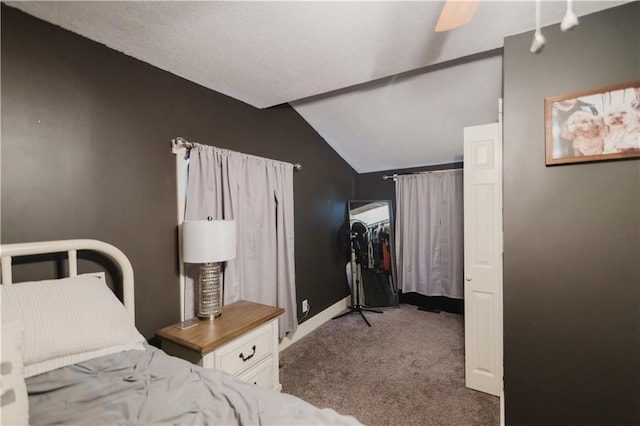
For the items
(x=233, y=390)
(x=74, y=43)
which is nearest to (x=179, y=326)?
(x=233, y=390)

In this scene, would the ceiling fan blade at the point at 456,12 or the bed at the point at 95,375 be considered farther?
the ceiling fan blade at the point at 456,12

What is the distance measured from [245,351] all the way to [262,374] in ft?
0.87

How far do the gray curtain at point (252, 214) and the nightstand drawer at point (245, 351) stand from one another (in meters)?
0.46

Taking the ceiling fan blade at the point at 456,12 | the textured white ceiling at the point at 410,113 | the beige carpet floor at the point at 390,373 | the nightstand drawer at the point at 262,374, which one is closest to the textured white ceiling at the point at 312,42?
the textured white ceiling at the point at 410,113

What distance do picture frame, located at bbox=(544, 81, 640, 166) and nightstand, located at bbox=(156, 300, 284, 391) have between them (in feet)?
6.27

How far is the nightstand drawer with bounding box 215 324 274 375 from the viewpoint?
5.28 ft

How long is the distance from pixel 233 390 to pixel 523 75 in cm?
205

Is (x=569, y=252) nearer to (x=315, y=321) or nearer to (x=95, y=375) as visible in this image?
(x=95, y=375)

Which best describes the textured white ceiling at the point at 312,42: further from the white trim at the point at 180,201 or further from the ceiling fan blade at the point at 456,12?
the white trim at the point at 180,201

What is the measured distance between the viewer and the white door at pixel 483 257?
2.02 metres

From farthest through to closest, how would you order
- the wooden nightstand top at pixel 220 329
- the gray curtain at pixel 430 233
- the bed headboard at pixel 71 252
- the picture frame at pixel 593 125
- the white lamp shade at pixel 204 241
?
the gray curtain at pixel 430 233, the white lamp shade at pixel 204 241, the wooden nightstand top at pixel 220 329, the picture frame at pixel 593 125, the bed headboard at pixel 71 252

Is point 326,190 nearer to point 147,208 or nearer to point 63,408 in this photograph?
point 147,208

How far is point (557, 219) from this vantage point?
1469 mm

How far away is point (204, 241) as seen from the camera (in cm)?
170
